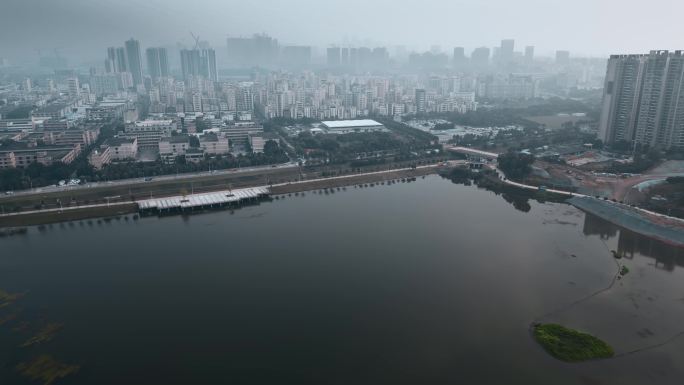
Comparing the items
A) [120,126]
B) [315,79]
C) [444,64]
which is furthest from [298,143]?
[444,64]

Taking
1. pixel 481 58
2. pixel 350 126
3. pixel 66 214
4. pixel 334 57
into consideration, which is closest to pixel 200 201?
pixel 66 214

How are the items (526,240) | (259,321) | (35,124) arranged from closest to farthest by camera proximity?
(259,321) → (526,240) → (35,124)

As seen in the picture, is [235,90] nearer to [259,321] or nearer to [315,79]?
[315,79]

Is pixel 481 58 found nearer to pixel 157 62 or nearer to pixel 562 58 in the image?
pixel 562 58

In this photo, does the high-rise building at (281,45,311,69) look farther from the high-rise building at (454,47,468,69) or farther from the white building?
the white building

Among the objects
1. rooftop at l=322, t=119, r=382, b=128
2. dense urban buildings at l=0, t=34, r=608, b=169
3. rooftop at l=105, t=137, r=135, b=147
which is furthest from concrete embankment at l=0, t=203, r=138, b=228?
rooftop at l=322, t=119, r=382, b=128

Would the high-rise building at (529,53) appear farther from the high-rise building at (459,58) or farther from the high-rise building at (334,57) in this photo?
the high-rise building at (334,57)
